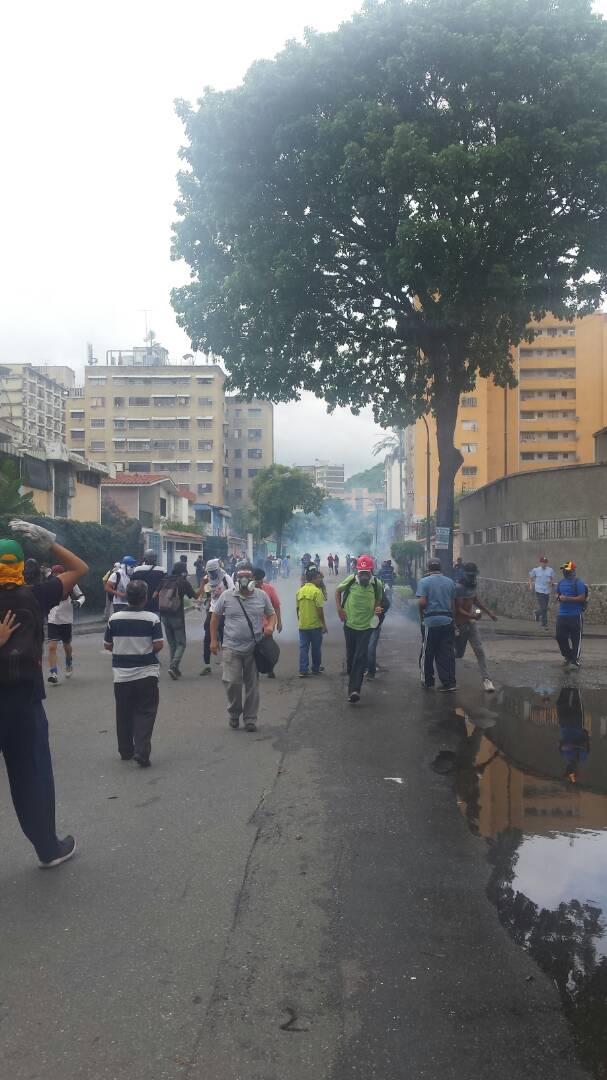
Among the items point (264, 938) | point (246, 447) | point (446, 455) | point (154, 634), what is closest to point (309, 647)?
point (154, 634)

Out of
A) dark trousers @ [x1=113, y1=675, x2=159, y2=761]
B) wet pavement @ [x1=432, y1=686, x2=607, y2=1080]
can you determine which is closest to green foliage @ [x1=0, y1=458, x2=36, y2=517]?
dark trousers @ [x1=113, y1=675, x2=159, y2=761]

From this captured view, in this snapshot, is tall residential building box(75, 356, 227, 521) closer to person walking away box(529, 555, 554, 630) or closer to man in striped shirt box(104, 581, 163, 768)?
person walking away box(529, 555, 554, 630)

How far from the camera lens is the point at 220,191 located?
19.5 m

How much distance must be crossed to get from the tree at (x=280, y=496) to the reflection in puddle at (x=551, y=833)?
252 feet

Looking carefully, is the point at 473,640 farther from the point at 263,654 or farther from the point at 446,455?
the point at 446,455

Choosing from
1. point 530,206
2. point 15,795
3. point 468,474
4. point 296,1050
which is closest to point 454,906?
point 296,1050

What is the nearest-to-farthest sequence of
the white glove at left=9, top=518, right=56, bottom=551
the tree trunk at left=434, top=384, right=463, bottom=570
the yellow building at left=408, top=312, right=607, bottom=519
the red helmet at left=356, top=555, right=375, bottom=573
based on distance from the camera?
1. the white glove at left=9, top=518, right=56, bottom=551
2. the red helmet at left=356, top=555, right=375, bottom=573
3. the tree trunk at left=434, top=384, right=463, bottom=570
4. the yellow building at left=408, top=312, right=607, bottom=519

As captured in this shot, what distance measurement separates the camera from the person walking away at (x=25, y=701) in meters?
4.39

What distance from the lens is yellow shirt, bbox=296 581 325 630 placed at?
39.7 ft

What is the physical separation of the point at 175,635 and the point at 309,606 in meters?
2.05

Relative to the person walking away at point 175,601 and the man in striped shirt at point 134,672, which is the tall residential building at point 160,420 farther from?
the man in striped shirt at point 134,672

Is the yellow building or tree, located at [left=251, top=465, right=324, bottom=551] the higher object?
the yellow building

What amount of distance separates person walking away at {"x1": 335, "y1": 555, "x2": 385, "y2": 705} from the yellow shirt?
5.05ft

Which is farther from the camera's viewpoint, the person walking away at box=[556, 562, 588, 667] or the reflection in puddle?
the person walking away at box=[556, 562, 588, 667]
